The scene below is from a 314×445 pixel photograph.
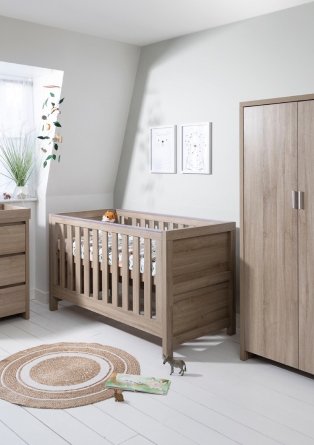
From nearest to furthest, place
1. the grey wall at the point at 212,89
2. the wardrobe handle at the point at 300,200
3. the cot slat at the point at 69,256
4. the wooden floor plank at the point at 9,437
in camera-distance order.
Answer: the wooden floor plank at the point at 9,437, the wardrobe handle at the point at 300,200, the grey wall at the point at 212,89, the cot slat at the point at 69,256

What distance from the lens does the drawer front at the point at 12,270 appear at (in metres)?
3.63

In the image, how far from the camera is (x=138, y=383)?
2.60 meters

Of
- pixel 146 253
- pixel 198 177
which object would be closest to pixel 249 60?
pixel 198 177

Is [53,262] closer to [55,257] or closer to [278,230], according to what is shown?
[55,257]

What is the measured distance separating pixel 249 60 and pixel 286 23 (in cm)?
33

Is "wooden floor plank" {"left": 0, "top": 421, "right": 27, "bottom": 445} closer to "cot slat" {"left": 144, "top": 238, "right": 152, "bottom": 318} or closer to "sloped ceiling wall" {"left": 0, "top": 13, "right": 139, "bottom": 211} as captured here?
"cot slat" {"left": 144, "top": 238, "right": 152, "bottom": 318}

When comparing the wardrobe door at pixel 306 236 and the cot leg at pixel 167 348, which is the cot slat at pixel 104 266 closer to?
the cot leg at pixel 167 348

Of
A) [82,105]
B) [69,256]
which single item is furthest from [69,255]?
[82,105]

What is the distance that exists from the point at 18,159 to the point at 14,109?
0.41 m

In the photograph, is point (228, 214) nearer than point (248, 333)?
No

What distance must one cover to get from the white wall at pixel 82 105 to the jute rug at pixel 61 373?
47.5 inches

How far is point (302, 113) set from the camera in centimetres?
254

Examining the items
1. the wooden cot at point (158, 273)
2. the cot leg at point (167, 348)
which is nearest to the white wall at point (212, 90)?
the wooden cot at point (158, 273)

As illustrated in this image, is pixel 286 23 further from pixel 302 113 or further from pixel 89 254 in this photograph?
pixel 89 254
